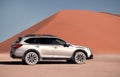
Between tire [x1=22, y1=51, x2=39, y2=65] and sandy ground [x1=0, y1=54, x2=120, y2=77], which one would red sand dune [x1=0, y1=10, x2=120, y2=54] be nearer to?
tire [x1=22, y1=51, x2=39, y2=65]

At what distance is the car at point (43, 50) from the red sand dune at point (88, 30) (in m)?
33.4

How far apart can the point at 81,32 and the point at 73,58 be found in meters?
41.8

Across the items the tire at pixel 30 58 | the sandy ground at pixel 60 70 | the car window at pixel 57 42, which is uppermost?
the car window at pixel 57 42

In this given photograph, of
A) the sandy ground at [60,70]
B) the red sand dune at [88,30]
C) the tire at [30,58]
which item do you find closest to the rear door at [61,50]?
the tire at [30,58]

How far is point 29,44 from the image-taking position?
56.6 feet

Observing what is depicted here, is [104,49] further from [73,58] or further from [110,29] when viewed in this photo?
[73,58]

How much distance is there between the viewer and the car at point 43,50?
17062 millimetres

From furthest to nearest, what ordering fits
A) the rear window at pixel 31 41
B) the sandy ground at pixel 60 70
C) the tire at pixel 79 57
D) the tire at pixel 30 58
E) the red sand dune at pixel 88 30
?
the red sand dune at pixel 88 30
the tire at pixel 79 57
the rear window at pixel 31 41
the tire at pixel 30 58
the sandy ground at pixel 60 70

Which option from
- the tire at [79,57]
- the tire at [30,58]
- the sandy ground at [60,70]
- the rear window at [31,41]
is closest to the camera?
the sandy ground at [60,70]

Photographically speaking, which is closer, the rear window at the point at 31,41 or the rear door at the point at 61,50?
the rear window at the point at 31,41

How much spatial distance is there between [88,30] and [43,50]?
A: 146ft

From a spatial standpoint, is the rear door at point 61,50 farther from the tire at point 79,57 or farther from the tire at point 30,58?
the tire at point 30,58

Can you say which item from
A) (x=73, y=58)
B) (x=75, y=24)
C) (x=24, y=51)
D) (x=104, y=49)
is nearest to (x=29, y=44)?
(x=24, y=51)

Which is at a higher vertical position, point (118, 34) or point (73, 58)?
point (118, 34)
